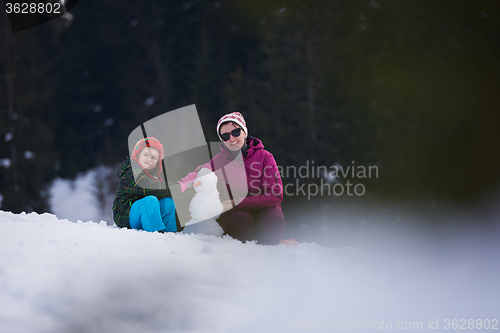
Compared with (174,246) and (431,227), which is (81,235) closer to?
(174,246)

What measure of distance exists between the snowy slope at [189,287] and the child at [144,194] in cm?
34

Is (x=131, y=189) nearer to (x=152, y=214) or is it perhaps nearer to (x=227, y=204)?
(x=152, y=214)

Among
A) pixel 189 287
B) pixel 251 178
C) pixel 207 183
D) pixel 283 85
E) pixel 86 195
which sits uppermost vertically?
pixel 189 287

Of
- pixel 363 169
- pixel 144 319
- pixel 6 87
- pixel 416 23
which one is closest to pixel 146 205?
pixel 144 319

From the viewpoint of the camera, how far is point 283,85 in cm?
1573

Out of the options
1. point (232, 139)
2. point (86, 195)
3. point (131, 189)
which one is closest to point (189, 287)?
point (131, 189)

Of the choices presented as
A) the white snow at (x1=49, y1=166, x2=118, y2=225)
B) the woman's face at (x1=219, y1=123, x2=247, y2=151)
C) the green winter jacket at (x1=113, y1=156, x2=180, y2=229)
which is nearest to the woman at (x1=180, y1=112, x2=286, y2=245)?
the woman's face at (x1=219, y1=123, x2=247, y2=151)

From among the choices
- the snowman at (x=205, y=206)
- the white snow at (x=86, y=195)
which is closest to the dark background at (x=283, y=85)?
the white snow at (x=86, y=195)

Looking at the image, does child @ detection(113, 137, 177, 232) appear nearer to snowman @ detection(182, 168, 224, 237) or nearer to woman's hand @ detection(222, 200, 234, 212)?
snowman @ detection(182, 168, 224, 237)

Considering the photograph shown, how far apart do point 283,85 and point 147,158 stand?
12.5m

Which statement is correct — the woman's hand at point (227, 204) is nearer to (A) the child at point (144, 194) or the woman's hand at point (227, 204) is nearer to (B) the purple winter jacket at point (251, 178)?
(B) the purple winter jacket at point (251, 178)

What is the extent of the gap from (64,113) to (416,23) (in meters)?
14.9

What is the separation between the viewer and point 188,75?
19359 mm

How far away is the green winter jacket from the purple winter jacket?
248 millimetres
